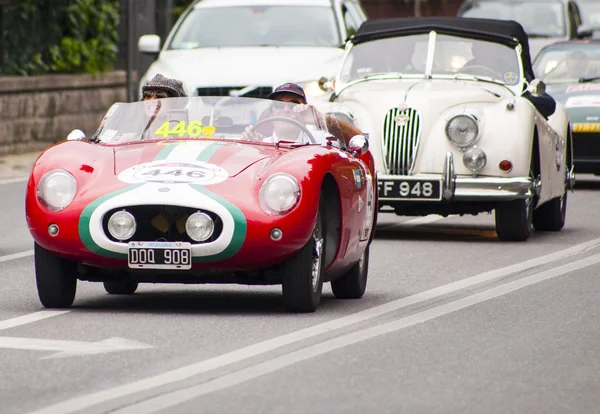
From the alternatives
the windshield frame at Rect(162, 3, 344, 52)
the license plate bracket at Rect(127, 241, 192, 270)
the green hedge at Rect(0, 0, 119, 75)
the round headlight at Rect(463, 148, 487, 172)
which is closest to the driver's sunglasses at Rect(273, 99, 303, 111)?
the license plate bracket at Rect(127, 241, 192, 270)

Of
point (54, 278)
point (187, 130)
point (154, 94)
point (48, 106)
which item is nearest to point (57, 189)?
point (54, 278)

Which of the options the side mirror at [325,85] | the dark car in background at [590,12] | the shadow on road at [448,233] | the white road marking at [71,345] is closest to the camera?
the white road marking at [71,345]

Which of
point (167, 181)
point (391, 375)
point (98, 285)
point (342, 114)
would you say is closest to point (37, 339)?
point (167, 181)

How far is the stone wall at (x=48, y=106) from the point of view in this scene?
21812 mm

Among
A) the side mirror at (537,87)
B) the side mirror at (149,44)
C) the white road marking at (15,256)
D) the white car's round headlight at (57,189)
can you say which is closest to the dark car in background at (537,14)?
the side mirror at (149,44)

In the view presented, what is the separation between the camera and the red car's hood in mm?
8641

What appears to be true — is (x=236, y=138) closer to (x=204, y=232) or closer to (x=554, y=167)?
(x=204, y=232)

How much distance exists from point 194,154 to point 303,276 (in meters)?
0.88

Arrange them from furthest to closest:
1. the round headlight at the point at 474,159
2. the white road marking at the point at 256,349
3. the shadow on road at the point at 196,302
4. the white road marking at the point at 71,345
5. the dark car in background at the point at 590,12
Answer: the dark car in background at the point at 590,12 → the round headlight at the point at 474,159 → the shadow on road at the point at 196,302 → the white road marking at the point at 71,345 → the white road marking at the point at 256,349

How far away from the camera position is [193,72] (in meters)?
17.7

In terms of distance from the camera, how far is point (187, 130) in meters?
9.34

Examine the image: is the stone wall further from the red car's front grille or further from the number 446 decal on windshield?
the red car's front grille

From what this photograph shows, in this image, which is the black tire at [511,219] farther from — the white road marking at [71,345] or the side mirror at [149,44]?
the side mirror at [149,44]

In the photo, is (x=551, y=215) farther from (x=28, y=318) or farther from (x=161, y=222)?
(x=28, y=318)
